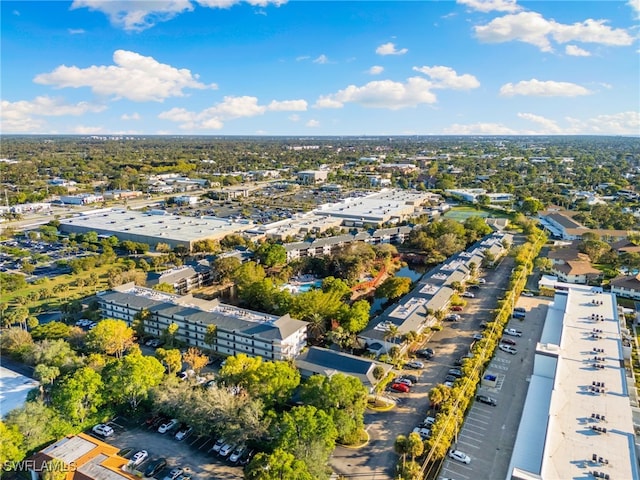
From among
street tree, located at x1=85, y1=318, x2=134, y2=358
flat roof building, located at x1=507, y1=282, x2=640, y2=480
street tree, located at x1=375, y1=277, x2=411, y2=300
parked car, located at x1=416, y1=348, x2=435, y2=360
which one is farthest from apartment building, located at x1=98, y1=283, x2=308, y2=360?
flat roof building, located at x1=507, y1=282, x2=640, y2=480

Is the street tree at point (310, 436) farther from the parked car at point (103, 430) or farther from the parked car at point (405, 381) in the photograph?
the parked car at point (103, 430)

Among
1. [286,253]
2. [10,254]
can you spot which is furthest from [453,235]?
[10,254]

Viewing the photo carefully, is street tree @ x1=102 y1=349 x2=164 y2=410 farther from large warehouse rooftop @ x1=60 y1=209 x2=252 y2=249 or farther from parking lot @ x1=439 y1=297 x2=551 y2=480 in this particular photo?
large warehouse rooftop @ x1=60 y1=209 x2=252 y2=249

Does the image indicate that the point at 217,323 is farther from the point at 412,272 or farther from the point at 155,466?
the point at 412,272

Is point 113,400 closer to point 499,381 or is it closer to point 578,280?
point 499,381

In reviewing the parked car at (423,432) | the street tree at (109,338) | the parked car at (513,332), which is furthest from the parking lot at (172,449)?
the parked car at (513,332)

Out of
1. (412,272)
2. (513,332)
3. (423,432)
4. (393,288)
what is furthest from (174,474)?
(412,272)
